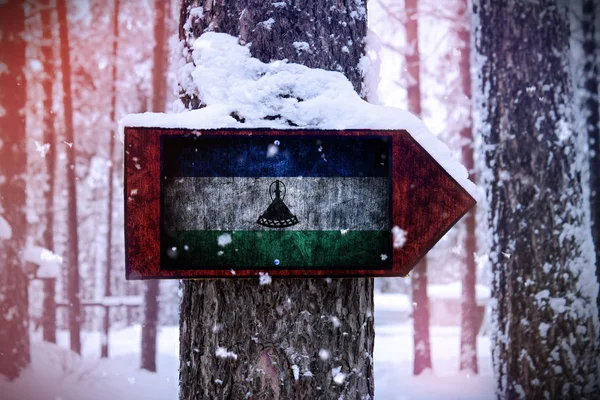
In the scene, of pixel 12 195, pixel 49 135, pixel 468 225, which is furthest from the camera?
pixel 49 135

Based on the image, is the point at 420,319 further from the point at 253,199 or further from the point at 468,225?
the point at 253,199

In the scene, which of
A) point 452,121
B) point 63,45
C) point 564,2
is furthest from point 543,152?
point 63,45

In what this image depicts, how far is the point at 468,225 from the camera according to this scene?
26.4 feet

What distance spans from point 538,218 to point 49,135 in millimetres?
9314

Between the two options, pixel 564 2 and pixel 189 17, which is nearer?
pixel 189 17

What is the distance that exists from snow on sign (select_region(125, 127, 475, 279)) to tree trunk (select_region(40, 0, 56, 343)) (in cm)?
895

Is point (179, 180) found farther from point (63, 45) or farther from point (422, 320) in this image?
point (63, 45)

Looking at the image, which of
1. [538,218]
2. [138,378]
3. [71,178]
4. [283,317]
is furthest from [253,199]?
[71,178]

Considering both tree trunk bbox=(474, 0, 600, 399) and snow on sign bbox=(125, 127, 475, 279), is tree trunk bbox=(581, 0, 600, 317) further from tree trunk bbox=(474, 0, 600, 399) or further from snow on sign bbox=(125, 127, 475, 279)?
snow on sign bbox=(125, 127, 475, 279)

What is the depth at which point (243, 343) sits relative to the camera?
1.33 meters

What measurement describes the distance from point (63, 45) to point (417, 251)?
30.3 ft

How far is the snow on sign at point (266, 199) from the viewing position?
123 centimetres

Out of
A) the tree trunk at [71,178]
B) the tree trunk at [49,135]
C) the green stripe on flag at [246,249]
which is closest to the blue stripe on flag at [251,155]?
the green stripe on flag at [246,249]

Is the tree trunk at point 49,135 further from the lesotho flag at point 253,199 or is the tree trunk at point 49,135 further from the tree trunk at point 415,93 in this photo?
the lesotho flag at point 253,199
